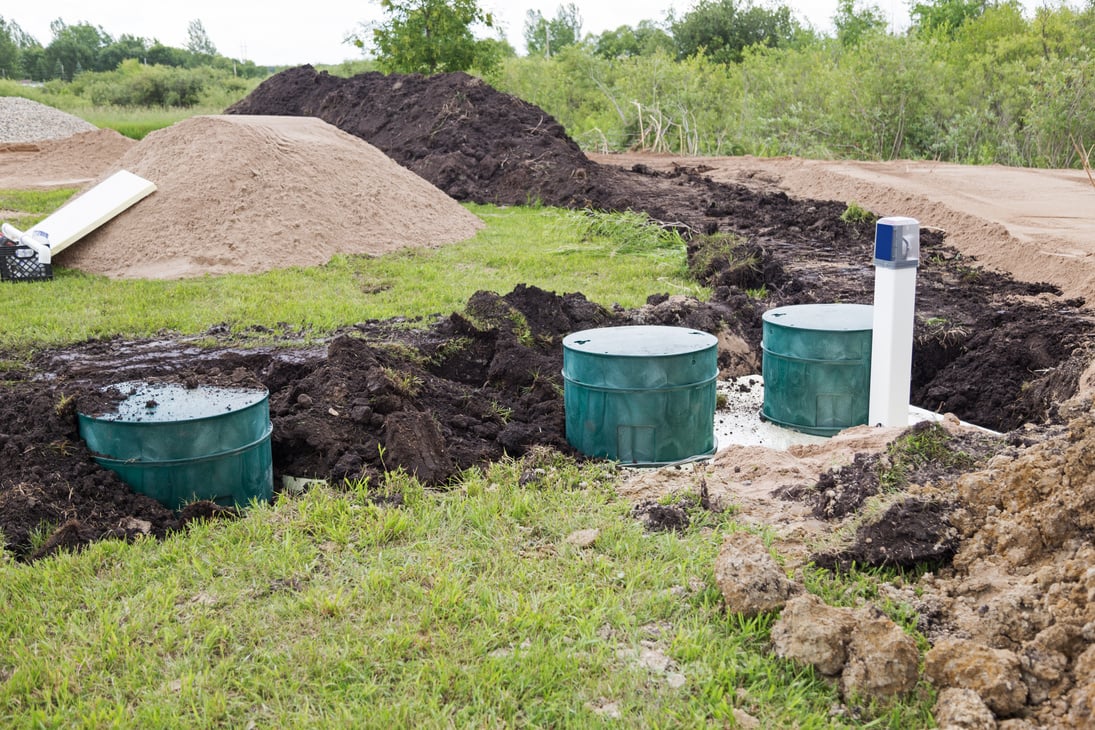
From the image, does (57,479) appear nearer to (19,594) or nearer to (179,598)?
(19,594)

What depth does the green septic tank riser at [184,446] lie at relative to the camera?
4.14 metres

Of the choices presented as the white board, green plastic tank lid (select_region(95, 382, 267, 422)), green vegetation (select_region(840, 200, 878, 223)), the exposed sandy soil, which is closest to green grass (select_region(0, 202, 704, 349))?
the white board

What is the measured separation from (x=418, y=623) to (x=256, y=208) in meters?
8.94

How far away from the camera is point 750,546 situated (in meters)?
3.42

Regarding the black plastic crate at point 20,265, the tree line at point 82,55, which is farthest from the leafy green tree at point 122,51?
the black plastic crate at point 20,265

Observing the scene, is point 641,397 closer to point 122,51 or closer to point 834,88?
point 834,88

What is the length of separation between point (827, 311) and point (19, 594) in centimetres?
459

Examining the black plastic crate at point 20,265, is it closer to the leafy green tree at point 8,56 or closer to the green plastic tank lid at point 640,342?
the green plastic tank lid at point 640,342

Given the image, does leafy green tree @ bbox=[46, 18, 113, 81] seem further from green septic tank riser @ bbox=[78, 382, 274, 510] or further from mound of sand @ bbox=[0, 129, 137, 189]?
green septic tank riser @ bbox=[78, 382, 274, 510]

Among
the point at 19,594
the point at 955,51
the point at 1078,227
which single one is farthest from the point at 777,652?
the point at 955,51

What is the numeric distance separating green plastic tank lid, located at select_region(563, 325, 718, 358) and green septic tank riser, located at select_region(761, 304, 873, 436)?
669mm

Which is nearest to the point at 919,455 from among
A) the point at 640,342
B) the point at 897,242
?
the point at 897,242

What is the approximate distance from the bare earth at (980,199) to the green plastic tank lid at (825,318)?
72.4 inches

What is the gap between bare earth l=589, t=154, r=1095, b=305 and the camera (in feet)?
30.7
